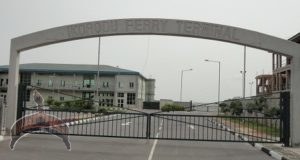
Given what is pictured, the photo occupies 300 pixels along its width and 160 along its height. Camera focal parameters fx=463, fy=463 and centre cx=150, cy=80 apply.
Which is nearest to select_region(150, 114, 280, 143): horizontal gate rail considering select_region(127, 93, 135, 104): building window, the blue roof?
select_region(127, 93, 135, 104): building window

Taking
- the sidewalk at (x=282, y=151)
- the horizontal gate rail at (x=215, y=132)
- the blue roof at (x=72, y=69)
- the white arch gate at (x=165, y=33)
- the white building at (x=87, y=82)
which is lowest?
the sidewalk at (x=282, y=151)

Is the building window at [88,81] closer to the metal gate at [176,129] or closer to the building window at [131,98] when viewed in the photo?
the building window at [131,98]

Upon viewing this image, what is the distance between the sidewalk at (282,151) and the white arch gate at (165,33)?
73 cm

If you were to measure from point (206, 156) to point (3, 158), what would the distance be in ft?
19.1

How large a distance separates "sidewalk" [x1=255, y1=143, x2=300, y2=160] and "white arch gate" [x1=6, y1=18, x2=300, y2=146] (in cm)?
73

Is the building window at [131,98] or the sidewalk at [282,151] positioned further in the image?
the building window at [131,98]

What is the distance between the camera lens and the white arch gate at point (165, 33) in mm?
16703

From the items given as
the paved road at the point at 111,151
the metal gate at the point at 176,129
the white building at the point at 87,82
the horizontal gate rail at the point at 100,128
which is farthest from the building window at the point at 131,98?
the paved road at the point at 111,151

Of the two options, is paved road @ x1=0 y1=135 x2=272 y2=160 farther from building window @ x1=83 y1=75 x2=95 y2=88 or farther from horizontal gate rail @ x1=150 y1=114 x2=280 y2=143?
building window @ x1=83 y1=75 x2=95 y2=88

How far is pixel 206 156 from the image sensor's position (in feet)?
45.5

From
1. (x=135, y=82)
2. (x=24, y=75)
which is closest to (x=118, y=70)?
(x=135, y=82)

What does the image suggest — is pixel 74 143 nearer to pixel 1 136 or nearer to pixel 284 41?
pixel 1 136

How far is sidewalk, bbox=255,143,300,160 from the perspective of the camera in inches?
529

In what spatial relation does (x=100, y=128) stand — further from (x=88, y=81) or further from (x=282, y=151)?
(x=88, y=81)
